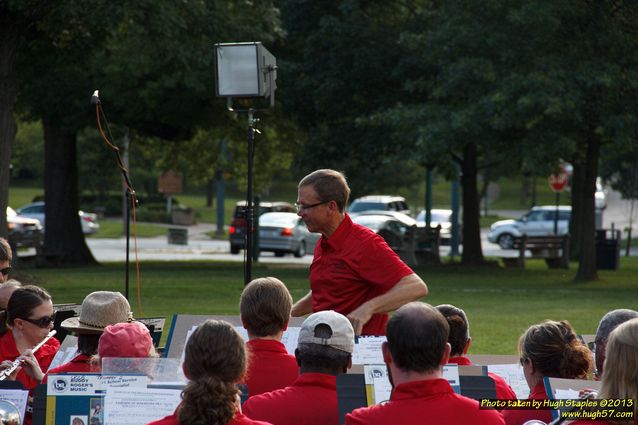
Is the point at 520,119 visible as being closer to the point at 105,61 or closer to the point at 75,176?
the point at 105,61

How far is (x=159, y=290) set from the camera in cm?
1952

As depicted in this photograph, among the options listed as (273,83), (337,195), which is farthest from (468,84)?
(337,195)

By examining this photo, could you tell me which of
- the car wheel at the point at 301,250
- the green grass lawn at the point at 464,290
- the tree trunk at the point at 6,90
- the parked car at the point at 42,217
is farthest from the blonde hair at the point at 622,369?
the parked car at the point at 42,217

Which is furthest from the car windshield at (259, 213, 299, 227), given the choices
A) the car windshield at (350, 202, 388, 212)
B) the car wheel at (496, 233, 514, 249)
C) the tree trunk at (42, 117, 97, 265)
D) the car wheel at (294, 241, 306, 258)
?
the car wheel at (496, 233, 514, 249)

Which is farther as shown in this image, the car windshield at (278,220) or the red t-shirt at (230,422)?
the car windshield at (278,220)

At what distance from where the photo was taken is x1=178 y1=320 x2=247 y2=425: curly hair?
12.0 ft

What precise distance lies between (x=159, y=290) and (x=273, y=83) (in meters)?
10.1

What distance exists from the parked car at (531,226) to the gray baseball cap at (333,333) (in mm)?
41030

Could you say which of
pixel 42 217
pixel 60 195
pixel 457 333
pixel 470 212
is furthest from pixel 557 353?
pixel 42 217

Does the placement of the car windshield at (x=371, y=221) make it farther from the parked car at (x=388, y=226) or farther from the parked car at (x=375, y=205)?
the parked car at (x=375, y=205)

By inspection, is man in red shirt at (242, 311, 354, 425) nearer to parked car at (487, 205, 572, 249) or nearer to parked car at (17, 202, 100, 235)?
parked car at (487, 205, 572, 249)

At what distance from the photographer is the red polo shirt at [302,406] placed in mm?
4512

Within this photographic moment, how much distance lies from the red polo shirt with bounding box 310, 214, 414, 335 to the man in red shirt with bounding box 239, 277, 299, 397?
106cm

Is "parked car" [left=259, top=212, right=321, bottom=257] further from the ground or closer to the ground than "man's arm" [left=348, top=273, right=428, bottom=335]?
closer to the ground
